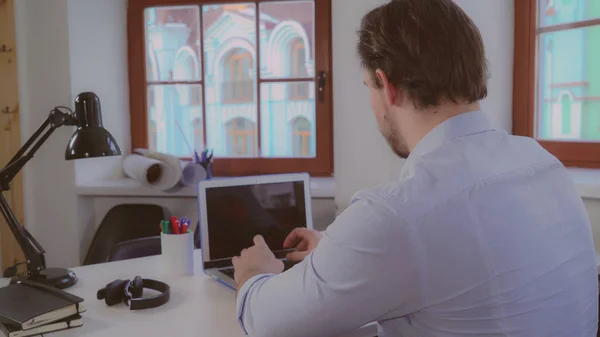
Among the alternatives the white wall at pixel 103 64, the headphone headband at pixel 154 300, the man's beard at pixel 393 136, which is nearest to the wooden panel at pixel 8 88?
the white wall at pixel 103 64

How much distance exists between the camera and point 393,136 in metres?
1.14

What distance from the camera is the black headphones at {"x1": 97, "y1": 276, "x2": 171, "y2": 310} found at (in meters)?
1.40

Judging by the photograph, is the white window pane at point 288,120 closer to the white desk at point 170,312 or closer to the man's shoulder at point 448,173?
the white desk at point 170,312

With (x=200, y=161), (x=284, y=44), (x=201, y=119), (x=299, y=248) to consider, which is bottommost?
(x=299, y=248)

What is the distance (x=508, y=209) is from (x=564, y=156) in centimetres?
145

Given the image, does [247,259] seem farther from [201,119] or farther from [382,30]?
[201,119]

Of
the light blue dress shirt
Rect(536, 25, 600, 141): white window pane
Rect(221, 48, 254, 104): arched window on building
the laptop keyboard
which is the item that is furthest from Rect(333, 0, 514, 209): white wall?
the light blue dress shirt

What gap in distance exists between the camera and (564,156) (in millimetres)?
2199

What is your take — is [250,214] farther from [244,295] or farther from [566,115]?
[566,115]

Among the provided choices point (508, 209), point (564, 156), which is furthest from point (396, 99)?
point (564, 156)

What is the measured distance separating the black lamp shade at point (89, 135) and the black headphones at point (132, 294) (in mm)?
340

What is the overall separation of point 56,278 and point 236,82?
1599mm

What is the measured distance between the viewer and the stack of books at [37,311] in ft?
4.02

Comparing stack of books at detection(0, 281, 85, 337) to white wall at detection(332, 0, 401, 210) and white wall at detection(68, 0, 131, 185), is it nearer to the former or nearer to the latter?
white wall at detection(332, 0, 401, 210)
